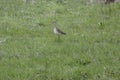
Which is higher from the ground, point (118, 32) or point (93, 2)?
point (118, 32)

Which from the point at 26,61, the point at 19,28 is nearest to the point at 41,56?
the point at 26,61

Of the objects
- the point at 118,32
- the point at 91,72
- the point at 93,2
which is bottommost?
the point at 93,2

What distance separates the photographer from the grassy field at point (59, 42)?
39.1ft

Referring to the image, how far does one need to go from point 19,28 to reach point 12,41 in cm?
234

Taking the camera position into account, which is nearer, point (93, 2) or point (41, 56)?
point (41, 56)

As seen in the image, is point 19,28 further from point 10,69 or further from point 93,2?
point 93,2

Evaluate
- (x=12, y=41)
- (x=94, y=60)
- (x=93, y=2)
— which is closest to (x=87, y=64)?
(x=94, y=60)

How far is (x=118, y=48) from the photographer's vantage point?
1445cm

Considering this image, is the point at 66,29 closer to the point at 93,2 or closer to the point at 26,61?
the point at 26,61

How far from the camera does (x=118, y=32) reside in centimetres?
1723

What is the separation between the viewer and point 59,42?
51.1 ft

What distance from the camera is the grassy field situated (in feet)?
39.1

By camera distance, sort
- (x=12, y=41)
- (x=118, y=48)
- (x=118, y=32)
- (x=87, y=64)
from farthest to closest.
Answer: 1. (x=118, y=32)
2. (x=12, y=41)
3. (x=118, y=48)
4. (x=87, y=64)

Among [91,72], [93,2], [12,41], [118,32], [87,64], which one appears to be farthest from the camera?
[93,2]
